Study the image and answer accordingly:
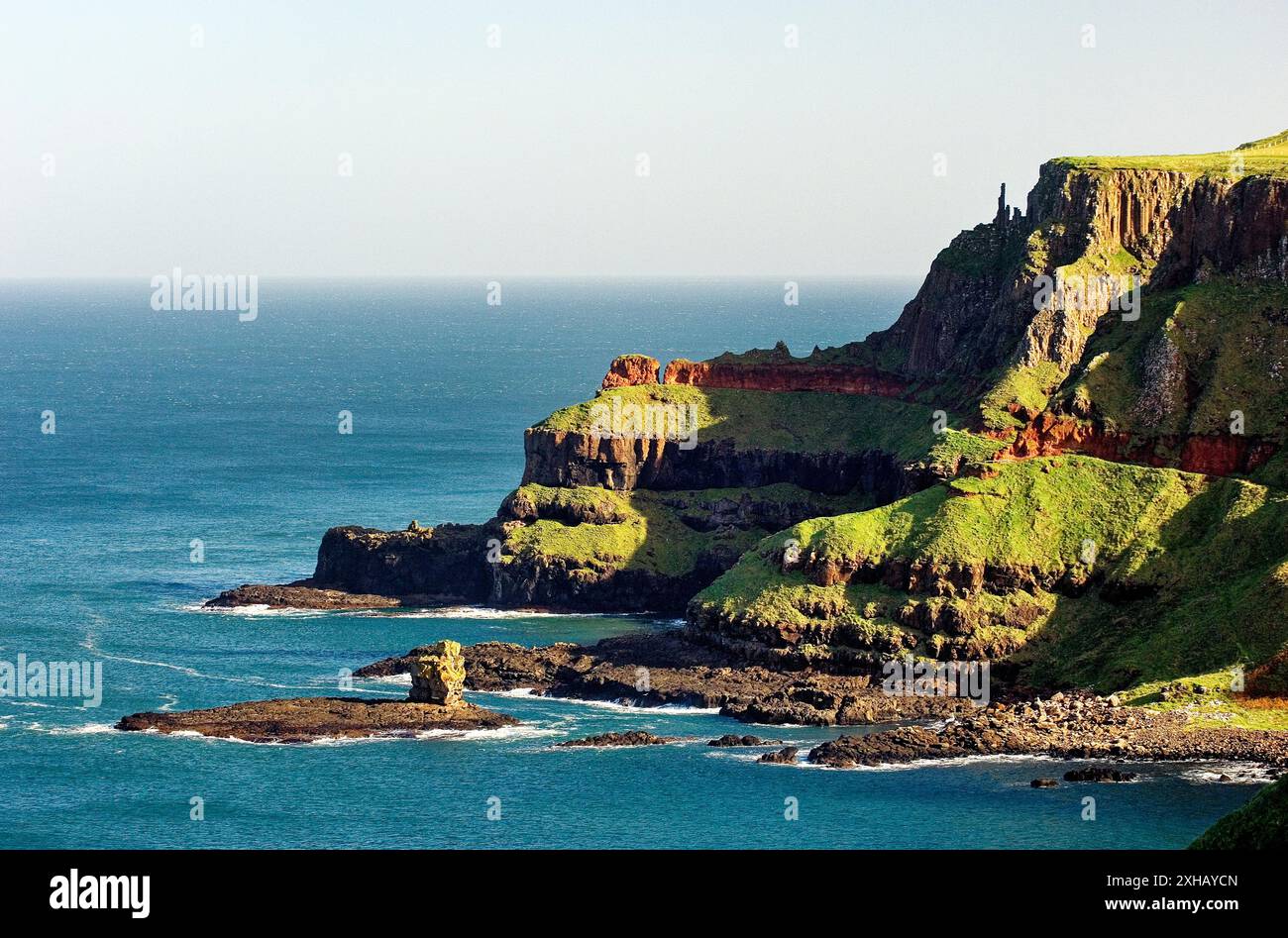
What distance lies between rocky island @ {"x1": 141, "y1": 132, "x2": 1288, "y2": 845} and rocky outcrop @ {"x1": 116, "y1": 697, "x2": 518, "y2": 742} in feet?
35.8

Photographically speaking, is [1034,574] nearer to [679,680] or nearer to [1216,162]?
[679,680]

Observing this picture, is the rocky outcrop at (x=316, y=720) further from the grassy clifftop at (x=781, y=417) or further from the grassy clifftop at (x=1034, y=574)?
the grassy clifftop at (x=781, y=417)

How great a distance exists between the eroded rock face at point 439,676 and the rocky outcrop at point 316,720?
0.68m

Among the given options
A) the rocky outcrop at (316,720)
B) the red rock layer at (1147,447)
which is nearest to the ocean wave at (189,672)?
the rocky outcrop at (316,720)

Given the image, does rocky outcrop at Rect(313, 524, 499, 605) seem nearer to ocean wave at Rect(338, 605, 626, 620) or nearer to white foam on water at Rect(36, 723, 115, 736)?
ocean wave at Rect(338, 605, 626, 620)

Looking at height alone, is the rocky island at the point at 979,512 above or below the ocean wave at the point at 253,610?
above

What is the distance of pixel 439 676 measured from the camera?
128500 millimetres

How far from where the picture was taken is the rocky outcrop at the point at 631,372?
7274 inches

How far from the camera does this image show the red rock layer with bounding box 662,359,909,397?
18750 cm

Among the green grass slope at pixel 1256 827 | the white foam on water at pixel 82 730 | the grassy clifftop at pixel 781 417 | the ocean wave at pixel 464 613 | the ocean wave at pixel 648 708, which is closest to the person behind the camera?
the green grass slope at pixel 1256 827

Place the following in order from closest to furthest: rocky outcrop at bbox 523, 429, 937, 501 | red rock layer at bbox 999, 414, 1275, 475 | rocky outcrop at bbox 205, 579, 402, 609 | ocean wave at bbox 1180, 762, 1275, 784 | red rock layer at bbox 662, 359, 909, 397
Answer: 1. ocean wave at bbox 1180, 762, 1275, 784
2. red rock layer at bbox 999, 414, 1275, 475
3. rocky outcrop at bbox 205, 579, 402, 609
4. rocky outcrop at bbox 523, 429, 937, 501
5. red rock layer at bbox 662, 359, 909, 397

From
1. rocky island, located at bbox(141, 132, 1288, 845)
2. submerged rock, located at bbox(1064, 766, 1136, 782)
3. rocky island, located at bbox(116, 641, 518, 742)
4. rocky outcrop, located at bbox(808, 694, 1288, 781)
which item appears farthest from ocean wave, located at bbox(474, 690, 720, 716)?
submerged rock, located at bbox(1064, 766, 1136, 782)

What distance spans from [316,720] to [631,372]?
220 feet

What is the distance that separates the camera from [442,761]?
11862 cm
